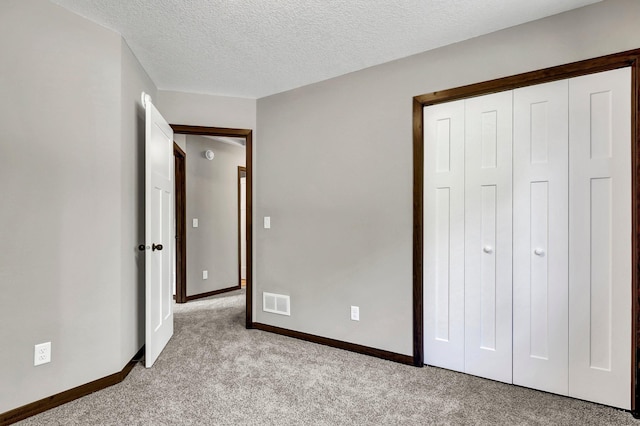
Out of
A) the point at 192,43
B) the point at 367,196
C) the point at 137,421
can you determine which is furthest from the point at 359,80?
the point at 137,421

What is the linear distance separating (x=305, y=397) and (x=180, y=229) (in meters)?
3.27

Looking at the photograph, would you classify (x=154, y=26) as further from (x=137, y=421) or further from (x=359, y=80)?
(x=137, y=421)

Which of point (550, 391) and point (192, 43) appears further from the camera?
point (192, 43)

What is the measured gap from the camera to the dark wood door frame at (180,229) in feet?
15.5

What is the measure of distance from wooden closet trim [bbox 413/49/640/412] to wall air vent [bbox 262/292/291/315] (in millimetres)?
1277

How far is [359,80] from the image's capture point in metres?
2.99

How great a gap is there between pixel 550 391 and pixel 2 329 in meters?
3.17

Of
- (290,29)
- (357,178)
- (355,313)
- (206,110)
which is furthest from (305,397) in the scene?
(206,110)

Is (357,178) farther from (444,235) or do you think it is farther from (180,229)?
(180,229)

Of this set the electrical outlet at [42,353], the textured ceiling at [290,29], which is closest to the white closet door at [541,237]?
the textured ceiling at [290,29]

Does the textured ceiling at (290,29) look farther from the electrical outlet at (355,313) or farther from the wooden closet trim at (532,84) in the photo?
the electrical outlet at (355,313)

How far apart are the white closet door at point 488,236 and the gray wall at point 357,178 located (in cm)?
33

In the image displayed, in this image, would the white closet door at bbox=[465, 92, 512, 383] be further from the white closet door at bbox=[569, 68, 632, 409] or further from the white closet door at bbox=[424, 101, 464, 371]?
the white closet door at bbox=[569, 68, 632, 409]

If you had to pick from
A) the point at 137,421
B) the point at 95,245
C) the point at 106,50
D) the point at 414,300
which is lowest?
the point at 137,421
